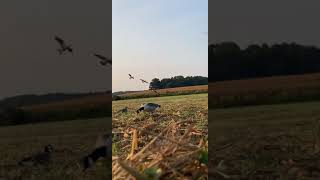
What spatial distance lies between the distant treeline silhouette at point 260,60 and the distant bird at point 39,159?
1.33 m

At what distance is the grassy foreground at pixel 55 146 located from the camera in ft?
10.6

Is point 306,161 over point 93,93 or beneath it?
beneath

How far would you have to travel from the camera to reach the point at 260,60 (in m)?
3.39

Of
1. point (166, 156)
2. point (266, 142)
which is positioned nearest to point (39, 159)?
point (166, 156)

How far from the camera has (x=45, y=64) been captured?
341cm

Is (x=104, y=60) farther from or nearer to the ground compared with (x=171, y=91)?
farther from the ground

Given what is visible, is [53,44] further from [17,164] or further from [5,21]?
[17,164]

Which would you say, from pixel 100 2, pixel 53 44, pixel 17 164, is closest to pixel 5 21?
pixel 53 44

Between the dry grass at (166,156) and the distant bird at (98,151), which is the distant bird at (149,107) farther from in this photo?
the dry grass at (166,156)

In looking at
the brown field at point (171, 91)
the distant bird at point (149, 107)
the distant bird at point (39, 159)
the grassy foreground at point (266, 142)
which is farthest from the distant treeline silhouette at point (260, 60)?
the brown field at point (171, 91)

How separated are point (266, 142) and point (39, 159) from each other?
165 centimetres

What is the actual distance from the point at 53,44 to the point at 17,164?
943mm

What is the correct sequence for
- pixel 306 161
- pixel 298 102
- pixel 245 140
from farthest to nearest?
pixel 298 102 < pixel 245 140 < pixel 306 161

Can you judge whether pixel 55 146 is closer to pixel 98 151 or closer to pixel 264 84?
pixel 98 151
